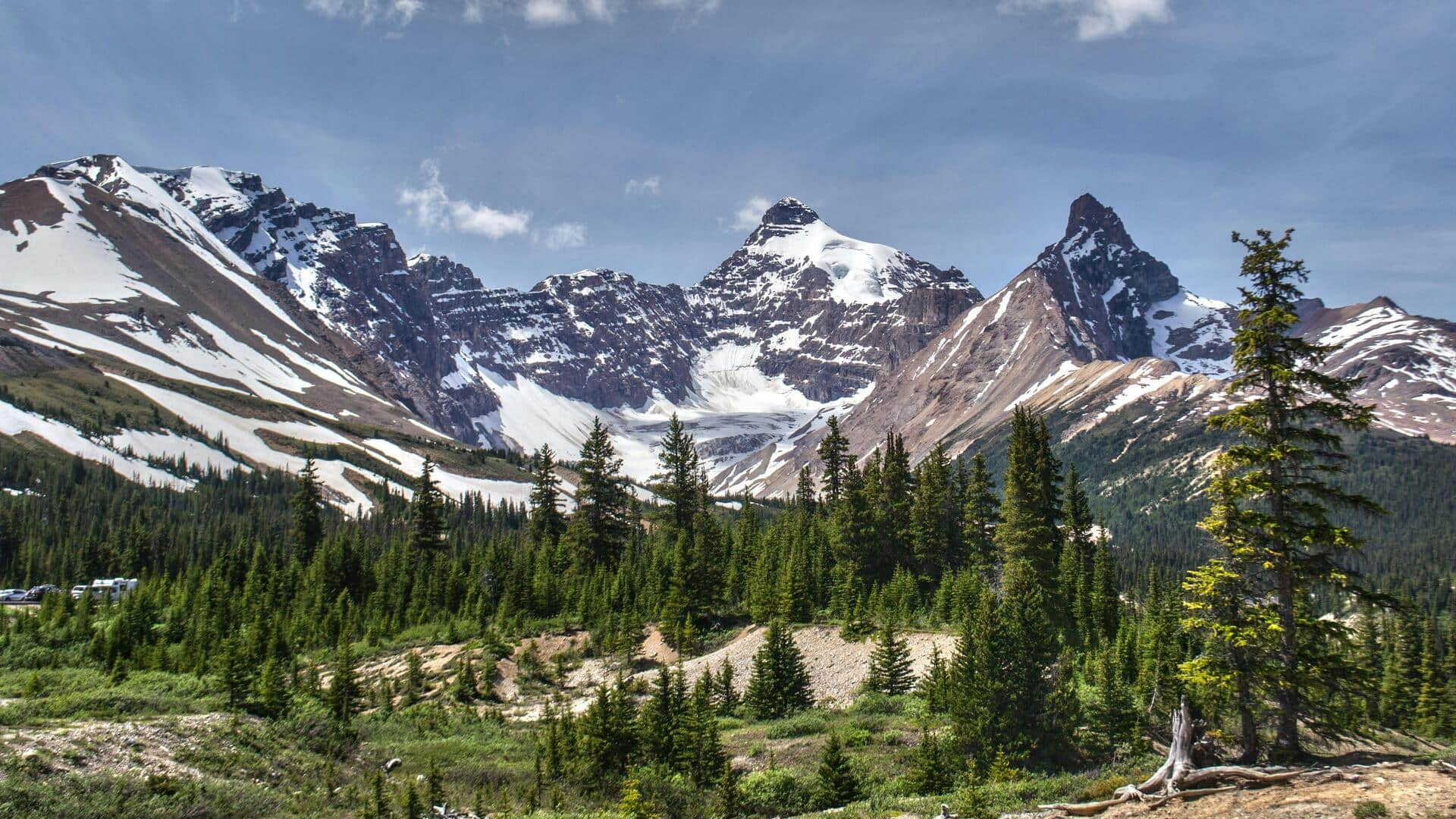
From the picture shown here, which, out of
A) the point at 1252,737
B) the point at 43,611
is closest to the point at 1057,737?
the point at 1252,737

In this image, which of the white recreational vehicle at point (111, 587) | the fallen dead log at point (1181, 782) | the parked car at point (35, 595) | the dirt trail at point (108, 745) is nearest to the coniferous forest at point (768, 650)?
the dirt trail at point (108, 745)

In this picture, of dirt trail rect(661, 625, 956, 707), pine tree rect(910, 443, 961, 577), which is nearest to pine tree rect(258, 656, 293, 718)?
dirt trail rect(661, 625, 956, 707)

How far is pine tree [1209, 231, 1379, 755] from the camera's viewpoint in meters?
19.9

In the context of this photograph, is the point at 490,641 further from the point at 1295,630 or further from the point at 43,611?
the point at 1295,630

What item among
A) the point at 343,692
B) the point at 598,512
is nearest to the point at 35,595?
the point at 598,512

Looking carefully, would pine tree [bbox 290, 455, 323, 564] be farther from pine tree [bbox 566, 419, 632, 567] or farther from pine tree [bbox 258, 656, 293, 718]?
pine tree [bbox 258, 656, 293, 718]

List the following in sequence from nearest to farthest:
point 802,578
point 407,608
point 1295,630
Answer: point 1295,630 < point 802,578 < point 407,608

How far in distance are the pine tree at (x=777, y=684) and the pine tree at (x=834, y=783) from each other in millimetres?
11929

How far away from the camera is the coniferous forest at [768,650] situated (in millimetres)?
20781

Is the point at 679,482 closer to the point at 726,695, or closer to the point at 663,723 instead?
the point at 726,695

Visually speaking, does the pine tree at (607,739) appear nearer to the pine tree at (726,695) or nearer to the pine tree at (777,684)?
the pine tree at (777,684)

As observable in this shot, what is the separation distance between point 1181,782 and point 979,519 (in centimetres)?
4250

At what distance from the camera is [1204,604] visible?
2145 centimetres

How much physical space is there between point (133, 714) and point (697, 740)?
1698 centimetres
